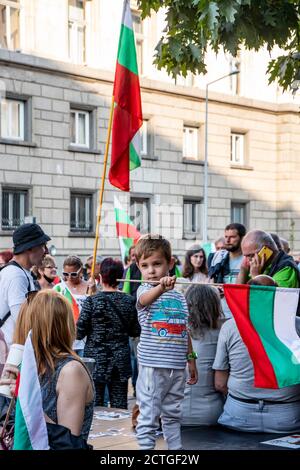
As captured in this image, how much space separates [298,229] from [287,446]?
2818 cm

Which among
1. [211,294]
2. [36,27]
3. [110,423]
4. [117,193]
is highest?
[36,27]

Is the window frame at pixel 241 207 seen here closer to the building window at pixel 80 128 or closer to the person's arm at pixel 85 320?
the building window at pixel 80 128

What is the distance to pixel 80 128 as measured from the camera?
Result: 2652 centimetres

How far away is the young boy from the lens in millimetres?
5648

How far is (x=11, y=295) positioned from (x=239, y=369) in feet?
6.79

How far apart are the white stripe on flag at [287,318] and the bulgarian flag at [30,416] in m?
2.46

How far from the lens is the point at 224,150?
31.4 metres

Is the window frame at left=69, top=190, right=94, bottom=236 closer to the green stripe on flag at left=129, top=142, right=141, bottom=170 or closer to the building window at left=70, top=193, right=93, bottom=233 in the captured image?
the building window at left=70, top=193, right=93, bottom=233

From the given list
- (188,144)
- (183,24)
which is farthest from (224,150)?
(183,24)

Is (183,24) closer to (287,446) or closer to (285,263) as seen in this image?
(285,263)

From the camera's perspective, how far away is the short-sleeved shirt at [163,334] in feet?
18.6

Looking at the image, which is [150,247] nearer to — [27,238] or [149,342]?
[149,342]

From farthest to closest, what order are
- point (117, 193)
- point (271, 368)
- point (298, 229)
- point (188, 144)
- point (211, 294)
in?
1. point (298, 229)
2. point (188, 144)
3. point (117, 193)
4. point (211, 294)
5. point (271, 368)

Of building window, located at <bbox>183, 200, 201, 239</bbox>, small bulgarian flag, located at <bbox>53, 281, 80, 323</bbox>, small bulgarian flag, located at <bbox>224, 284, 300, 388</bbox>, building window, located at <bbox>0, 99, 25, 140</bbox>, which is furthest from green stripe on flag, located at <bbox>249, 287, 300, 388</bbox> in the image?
building window, located at <bbox>183, 200, 201, 239</bbox>
